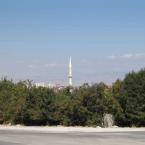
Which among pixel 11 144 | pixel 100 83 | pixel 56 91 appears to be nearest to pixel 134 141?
pixel 11 144

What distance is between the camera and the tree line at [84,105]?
3425 centimetres

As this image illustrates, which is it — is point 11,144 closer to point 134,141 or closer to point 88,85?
point 134,141

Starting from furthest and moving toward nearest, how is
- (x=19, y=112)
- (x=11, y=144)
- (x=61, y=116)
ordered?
(x=19, y=112) → (x=61, y=116) → (x=11, y=144)

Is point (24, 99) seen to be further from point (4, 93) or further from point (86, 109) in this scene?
point (86, 109)

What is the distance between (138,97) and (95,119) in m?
3.63

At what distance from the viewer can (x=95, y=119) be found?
35031 millimetres

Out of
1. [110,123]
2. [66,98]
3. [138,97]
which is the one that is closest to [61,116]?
[66,98]

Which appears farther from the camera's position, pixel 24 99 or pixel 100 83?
Answer: pixel 24 99

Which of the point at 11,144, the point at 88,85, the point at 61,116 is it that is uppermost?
the point at 88,85

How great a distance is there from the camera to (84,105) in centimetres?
3553

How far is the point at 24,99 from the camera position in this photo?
3838 centimetres

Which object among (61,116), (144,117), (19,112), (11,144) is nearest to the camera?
(11,144)

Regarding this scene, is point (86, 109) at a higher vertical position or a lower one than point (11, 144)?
higher

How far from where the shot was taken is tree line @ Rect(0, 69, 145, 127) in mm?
34250
